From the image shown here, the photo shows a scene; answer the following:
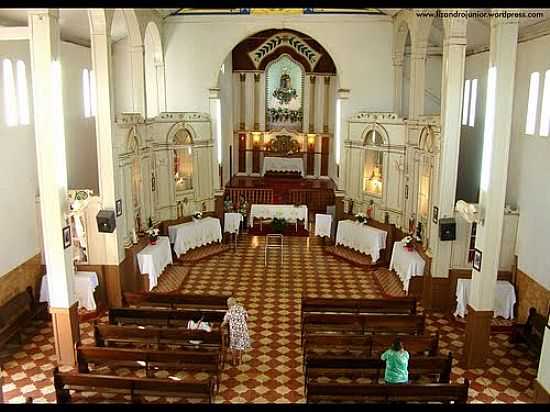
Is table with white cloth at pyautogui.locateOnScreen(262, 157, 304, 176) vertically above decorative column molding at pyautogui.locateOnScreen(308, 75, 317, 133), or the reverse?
decorative column molding at pyautogui.locateOnScreen(308, 75, 317, 133)

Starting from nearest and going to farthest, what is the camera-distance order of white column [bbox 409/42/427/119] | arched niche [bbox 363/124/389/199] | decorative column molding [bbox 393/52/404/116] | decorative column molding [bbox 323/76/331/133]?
white column [bbox 409/42/427/119] < arched niche [bbox 363/124/389/199] < decorative column molding [bbox 393/52/404/116] < decorative column molding [bbox 323/76/331/133]

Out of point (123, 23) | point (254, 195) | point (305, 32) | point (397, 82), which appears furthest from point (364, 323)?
point (305, 32)

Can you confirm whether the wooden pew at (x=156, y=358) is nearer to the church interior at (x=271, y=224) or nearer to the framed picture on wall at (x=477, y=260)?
the church interior at (x=271, y=224)

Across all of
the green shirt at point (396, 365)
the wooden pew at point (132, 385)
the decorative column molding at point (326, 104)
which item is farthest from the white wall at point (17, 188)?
the decorative column molding at point (326, 104)

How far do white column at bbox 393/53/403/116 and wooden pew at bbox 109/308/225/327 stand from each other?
12034mm

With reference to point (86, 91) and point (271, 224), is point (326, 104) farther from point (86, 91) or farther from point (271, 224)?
point (86, 91)

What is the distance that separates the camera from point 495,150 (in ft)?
33.9

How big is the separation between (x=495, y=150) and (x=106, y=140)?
353 inches

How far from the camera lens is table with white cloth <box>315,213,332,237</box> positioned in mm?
19578

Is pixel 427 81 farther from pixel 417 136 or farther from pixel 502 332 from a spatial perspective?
pixel 502 332

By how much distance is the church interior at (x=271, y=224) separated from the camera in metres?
10.2

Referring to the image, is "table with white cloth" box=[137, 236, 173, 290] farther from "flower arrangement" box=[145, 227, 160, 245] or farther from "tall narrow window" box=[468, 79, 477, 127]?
"tall narrow window" box=[468, 79, 477, 127]

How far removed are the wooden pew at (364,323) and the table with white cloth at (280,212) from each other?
28.2 ft

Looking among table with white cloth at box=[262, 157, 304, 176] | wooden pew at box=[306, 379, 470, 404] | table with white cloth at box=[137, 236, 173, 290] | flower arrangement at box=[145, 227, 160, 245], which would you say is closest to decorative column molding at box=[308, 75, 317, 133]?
table with white cloth at box=[262, 157, 304, 176]
